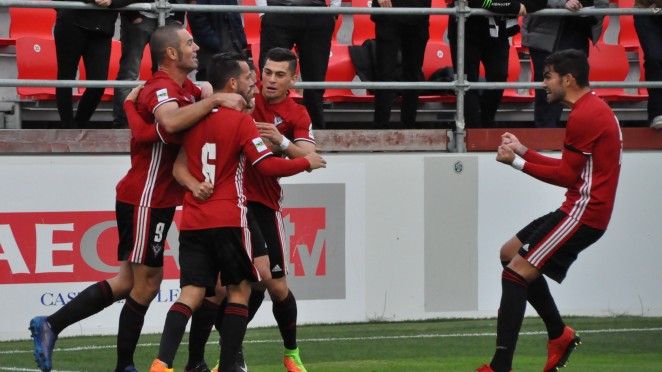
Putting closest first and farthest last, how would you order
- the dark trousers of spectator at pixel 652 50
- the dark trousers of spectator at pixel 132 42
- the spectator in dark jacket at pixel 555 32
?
the dark trousers of spectator at pixel 132 42 → the spectator in dark jacket at pixel 555 32 → the dark trousers of spectator at pixel 652 50

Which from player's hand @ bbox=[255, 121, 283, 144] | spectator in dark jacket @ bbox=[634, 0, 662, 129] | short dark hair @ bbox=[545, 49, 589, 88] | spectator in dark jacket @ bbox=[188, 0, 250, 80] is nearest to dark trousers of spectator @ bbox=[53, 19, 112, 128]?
spectator in dark jacket @ bbox=[188, 0, 250, 80]

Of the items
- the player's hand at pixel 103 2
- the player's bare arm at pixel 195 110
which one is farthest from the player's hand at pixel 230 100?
the player's hand at pixel 103 2

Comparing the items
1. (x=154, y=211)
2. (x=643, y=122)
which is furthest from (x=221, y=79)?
(x=643, y=122)

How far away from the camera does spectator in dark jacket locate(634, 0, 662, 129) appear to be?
41.5 ft

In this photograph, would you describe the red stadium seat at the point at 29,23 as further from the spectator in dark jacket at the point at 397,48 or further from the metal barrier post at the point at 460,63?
the metal barrier post at the point at 460,63

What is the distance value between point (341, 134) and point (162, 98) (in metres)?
Result: 3.96

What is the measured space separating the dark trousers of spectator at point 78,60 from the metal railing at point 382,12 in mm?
365

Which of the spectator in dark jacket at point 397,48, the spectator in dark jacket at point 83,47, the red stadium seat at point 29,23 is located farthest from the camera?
the red stadium seat at point 29,23

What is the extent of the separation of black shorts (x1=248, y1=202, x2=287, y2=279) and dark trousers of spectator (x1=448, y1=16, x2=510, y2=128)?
3874 millimetres

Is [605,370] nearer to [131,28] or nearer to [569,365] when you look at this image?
[569,365]

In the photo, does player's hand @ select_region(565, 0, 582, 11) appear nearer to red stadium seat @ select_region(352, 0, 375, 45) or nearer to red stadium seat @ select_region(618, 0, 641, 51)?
red stadium seat @ select_region(352, 0, 375, 45)

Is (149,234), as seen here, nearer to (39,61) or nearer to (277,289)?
(277,289)

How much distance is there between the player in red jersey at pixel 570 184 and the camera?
8.57 meters

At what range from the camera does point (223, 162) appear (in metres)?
7.94
